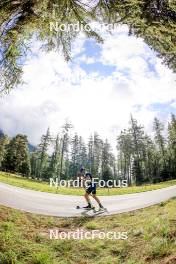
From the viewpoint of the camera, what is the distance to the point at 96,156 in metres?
81.4

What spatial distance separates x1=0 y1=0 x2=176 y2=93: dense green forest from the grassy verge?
3714mm

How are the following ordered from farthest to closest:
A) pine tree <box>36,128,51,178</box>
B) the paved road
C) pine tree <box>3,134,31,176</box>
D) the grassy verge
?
1. pine tree <box>36,128,51,178</box>
2. pine tree <box>3,134,31,176</box>
3. the paved road
4. the grassy verge

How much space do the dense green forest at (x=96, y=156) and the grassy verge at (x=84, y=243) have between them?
37.9 feet

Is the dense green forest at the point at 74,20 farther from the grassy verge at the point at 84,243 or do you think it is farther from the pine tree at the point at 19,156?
the pine tree at the point at 19,156

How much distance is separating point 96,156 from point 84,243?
73.3 metres

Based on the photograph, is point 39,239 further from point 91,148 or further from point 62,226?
point 91,148

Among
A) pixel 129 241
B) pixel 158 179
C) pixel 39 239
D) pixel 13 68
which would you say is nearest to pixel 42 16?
pixel 13 68

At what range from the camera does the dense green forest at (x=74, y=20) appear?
6.88 metres

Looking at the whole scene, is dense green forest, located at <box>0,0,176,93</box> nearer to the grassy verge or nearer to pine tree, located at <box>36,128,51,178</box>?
the grassy verge

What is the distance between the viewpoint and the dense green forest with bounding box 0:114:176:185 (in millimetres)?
30578

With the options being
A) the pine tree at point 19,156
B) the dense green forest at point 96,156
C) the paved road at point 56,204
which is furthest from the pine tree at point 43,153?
the paved road at point 56,204

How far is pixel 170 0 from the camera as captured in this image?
19.9 feet

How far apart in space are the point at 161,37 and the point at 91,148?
8338 centimetres

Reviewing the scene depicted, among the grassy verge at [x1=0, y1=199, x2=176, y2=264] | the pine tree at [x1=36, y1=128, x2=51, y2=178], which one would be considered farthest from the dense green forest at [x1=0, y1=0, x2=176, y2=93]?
the pine tree at [x1=36, y1=128, x2=51, y2=178]
